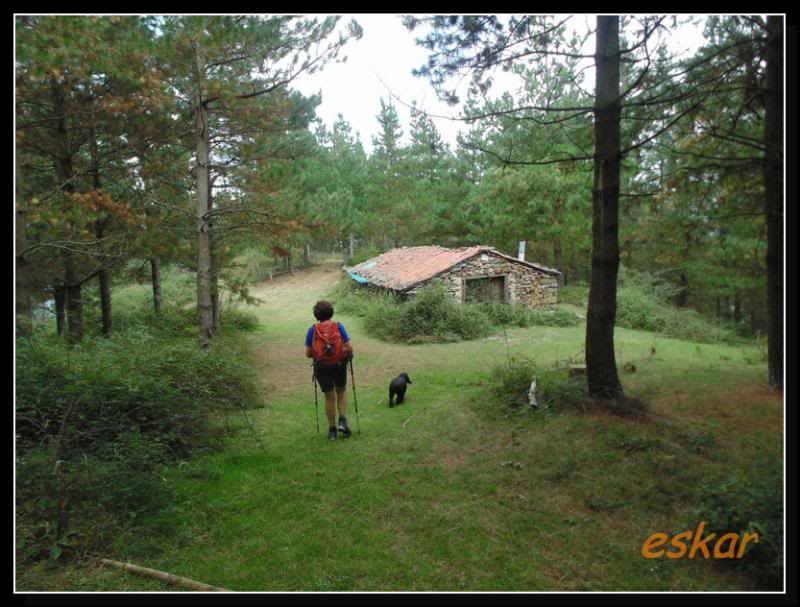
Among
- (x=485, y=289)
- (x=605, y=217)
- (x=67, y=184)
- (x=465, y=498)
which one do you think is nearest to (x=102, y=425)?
(x=465, y=498)

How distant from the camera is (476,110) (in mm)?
5535

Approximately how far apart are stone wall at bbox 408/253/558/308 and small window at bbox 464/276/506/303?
176mm

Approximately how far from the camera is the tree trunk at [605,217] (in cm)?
496

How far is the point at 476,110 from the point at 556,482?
166 inches

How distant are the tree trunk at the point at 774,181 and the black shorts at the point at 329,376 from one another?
428cm

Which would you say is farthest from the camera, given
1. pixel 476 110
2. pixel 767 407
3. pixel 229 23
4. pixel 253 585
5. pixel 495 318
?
pixel 495 318

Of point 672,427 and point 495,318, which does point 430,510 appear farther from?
point 495,318

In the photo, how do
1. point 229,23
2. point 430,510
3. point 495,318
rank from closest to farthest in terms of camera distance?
1. point 430,510
2. point 229,23
3. point 495,318

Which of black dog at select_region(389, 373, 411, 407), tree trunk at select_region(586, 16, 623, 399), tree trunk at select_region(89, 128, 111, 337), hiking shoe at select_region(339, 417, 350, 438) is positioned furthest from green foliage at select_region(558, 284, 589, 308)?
tree trunk at select_region(89, 128, 111, 337)

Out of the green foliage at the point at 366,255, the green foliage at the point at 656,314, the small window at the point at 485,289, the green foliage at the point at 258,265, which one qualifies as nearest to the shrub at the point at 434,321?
the small window at the point at 485,289

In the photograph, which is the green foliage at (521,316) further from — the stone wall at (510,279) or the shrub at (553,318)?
the stone wall at (510,279)

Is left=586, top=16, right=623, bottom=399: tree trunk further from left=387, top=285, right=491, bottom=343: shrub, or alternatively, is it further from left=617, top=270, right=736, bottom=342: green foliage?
left=617, top=270, right=736, bottom=342: green foliage

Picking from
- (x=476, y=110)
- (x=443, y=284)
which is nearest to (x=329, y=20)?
(x=476, y=110)

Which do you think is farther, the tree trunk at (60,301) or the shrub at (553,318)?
the shrub at (553,318)
